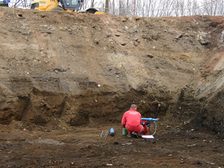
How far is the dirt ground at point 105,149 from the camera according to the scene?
8.41 meters

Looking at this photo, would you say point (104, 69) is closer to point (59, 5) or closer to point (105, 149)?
point (105, 149)

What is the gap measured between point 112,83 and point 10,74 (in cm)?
342

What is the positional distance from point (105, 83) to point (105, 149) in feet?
15.4

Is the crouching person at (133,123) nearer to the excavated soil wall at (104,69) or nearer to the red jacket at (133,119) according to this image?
the red jacket at (133,119)

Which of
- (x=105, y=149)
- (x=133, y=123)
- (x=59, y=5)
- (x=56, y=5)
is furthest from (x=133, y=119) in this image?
(x=59, y=5)

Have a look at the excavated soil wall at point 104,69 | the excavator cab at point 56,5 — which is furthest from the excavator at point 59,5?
the excavated soil wall at point 104,69

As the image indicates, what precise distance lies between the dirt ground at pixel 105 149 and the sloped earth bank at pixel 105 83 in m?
0.03

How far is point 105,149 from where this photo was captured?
32.2 ft

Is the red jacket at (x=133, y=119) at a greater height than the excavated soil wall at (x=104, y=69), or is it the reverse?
the excavated soil wall at (x=104, y=69)

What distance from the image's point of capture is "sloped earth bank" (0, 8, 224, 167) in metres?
10.9

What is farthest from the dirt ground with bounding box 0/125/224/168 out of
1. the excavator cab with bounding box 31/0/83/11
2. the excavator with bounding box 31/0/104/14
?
the excavator cab with bounding box 31/0/83/11

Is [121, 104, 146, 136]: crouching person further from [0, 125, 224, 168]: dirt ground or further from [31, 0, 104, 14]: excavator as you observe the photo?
[31, 0, 104, 14]: excavator

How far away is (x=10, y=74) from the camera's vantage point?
13211 millimetres

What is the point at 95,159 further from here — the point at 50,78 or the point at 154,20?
the point at 154,20
